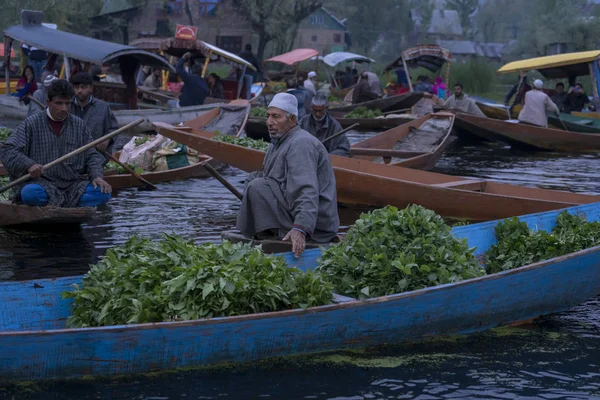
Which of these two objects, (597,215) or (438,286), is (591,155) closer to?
(597,215)

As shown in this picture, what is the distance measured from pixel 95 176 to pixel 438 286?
360 centimetres

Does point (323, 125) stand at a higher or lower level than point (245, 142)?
higher

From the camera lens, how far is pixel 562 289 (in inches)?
229

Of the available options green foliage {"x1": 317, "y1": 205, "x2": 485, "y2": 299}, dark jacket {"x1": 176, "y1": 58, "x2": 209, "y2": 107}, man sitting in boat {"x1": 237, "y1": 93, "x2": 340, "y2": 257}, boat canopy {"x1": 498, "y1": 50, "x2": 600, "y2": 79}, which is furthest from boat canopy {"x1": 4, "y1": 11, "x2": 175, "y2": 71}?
green foliage {"x1": 317, "y1": 205, "x2": 485, "y2": 299}

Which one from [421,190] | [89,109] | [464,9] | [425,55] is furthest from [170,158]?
[464,9]

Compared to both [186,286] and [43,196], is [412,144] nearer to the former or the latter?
[43,196]

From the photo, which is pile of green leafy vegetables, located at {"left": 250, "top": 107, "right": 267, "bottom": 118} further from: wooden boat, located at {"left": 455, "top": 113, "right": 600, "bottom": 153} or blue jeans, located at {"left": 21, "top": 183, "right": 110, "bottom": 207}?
blue jeans, located at {"left": 21, "top": 183, "right": 110, "bottom": 207}

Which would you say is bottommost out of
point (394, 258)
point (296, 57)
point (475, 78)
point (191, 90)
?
point (394, 258)

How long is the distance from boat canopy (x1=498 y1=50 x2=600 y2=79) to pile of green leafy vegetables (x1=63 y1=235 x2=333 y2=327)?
16.3 metres

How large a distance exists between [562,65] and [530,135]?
3.57m

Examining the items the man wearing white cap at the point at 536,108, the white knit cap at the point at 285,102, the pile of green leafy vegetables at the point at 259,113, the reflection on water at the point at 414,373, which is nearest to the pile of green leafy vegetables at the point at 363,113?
the pile of green leafy vegetables at the point at 259,113

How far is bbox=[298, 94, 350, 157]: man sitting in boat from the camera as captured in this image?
31.7 ft

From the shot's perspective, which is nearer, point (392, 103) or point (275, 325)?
point (275, 325)

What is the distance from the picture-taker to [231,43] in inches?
1777
